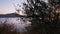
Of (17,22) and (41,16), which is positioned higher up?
(41,16)

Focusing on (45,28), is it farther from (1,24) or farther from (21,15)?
(1,24)

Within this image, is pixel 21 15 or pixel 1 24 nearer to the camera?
pixel 21 15

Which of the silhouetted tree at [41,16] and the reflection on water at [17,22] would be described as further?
the reflection on water at [17,22]

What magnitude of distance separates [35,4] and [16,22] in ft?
2.23

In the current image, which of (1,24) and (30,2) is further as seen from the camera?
(1,24)

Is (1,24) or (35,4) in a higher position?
(35,4)

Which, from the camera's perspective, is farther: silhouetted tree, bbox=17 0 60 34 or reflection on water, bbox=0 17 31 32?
reflection on water, bbox=0 17 31 32

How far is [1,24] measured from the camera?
19.0 ft

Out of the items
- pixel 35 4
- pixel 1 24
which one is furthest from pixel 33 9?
pixel 1 24

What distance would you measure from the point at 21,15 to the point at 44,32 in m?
0.69

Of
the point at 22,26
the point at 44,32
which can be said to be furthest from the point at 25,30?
the point at 44,32

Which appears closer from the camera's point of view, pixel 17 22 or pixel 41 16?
pixel 41 16

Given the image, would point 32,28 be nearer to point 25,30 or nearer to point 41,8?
point 25,30

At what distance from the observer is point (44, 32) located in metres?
5.45
